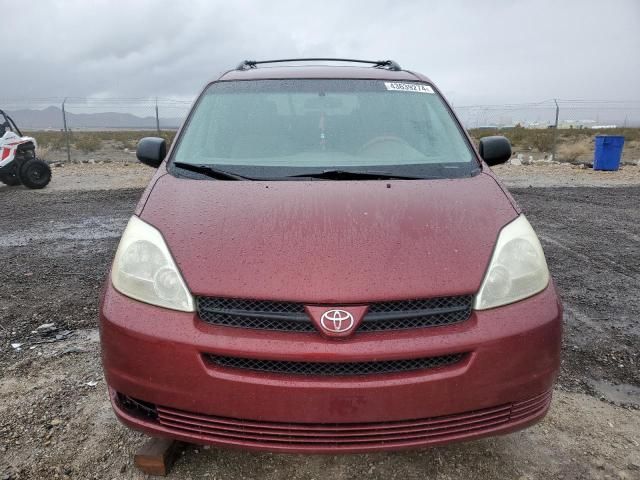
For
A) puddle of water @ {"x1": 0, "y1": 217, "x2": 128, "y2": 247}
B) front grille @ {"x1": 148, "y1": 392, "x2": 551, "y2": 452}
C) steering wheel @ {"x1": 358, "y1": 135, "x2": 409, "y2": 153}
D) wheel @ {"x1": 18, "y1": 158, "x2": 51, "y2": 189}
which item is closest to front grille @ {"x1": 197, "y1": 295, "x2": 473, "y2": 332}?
front grille @ {"x1": 148, "y1": 392, "x2": 551, "y2": 452}

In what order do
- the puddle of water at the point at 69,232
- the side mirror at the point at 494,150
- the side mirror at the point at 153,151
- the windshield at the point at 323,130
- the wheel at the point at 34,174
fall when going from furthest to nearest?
the wheel at the point at 34,174
the puddle of water at the point at 69,232
the side mirror at the point at 494,150
the side mirror at the point at 153,151
the windshield at the point at 323,130

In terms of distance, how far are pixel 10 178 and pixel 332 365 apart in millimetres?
12539

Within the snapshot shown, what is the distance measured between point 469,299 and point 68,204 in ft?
29.4

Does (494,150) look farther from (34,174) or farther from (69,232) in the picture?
(34,174)

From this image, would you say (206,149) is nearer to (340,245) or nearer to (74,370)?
(340,245)

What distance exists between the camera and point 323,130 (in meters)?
2.89

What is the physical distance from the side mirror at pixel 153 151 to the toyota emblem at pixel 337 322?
1.74 meters

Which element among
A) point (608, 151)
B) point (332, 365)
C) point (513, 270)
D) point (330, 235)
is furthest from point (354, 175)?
point (608, 151)

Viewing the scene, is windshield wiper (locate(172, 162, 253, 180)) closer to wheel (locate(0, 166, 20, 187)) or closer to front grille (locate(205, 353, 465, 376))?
front grille (locate(205, 353, 465, 376))

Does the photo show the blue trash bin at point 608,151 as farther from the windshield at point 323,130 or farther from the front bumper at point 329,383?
the front bumper at point 329,383

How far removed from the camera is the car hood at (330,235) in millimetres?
1812

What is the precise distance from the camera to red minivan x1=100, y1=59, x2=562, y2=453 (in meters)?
1.74

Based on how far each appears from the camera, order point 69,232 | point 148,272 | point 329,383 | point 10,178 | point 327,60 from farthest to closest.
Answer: point 10,178
point 69,232
point 327,60
point 148,272
point 329,383

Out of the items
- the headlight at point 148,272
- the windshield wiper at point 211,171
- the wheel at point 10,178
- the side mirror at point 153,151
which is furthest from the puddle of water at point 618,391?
the wheel at point 10,178
